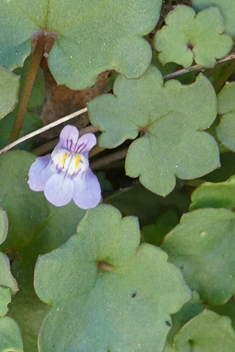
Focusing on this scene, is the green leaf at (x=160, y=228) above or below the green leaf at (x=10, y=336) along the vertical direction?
below

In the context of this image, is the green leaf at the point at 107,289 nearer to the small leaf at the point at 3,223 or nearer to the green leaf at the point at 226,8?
the small leaf at the point at 3,223

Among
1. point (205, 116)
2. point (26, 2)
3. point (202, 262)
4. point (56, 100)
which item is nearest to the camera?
point (26, 2)

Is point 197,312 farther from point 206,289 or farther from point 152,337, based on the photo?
point 152,337

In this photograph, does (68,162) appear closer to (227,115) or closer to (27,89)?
(27,89)

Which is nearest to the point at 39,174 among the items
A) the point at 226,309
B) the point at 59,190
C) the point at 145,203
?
the point at 59,190

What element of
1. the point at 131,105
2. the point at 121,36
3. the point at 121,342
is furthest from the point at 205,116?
the point at 121,342

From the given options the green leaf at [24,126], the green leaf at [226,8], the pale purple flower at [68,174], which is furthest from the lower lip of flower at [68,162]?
the green leaf at [226,8]

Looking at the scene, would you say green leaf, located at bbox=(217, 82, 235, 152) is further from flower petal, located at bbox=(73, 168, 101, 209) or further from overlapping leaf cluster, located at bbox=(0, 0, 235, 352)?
flower petal, located at bbox=(73, 168, 101, 209)
